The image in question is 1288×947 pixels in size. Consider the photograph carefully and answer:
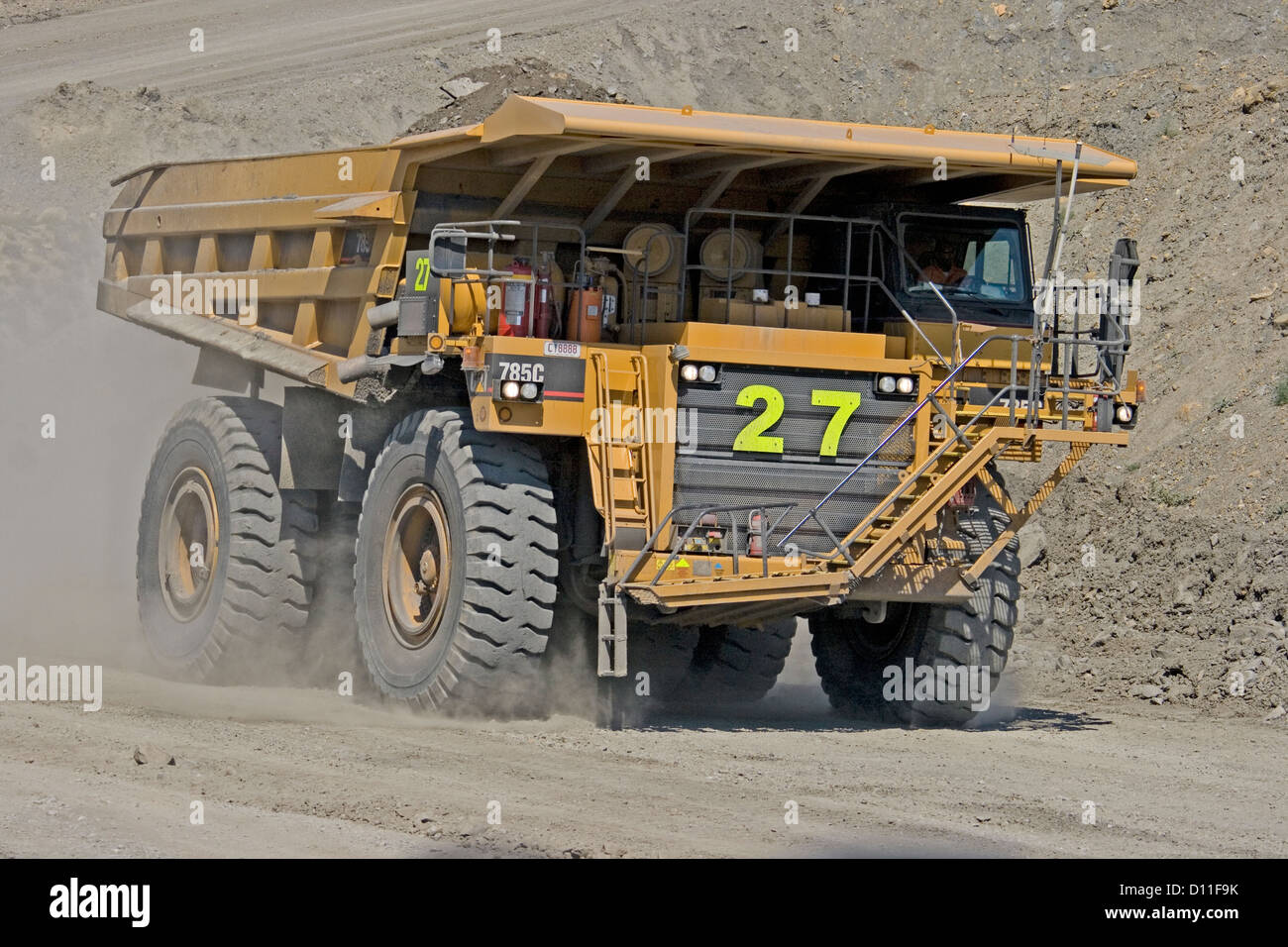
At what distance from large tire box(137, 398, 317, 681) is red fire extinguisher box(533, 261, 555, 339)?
3068 millimetres

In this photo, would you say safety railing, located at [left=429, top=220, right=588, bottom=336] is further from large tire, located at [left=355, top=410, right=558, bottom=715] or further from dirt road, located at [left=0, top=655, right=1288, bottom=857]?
dirt road, located at [left=0, top=655, right=1288, bottom=857]

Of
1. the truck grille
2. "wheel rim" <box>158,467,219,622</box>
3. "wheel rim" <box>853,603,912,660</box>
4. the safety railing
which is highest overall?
the safety railing

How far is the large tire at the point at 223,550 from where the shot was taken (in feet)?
45.6

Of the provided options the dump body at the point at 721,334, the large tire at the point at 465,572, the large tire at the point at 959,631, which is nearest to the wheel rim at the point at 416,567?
the large tire at the point at 465,572

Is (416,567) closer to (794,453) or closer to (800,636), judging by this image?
(794,453)

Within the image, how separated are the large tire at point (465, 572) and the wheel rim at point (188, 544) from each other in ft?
8.58

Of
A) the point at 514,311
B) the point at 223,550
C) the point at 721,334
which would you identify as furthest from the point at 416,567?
the point at 721,334

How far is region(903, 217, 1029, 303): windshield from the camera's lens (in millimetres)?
12766

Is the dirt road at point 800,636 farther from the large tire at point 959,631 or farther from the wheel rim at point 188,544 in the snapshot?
the wheel rim at point 188,544

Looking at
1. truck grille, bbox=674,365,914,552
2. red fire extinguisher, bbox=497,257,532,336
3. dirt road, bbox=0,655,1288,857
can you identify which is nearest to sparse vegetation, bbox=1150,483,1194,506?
dirt road, bbox=0,655,1288,857

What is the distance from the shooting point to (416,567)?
40.5 feet
